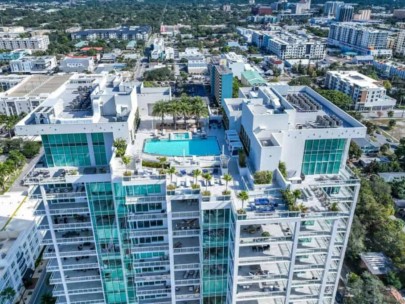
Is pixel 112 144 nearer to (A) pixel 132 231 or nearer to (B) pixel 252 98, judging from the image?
(A) pixel 132 231

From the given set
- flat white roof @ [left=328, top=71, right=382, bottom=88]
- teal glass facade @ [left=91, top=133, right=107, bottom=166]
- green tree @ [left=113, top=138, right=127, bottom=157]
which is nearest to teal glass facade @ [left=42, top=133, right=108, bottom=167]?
teal glass facade @ [left=91, top=133, right=107, bottom=166]

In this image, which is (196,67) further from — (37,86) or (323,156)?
(323,156)

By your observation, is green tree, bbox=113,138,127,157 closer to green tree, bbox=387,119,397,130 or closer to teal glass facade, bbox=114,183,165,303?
teal glass facade, bbox=114,183,165,303

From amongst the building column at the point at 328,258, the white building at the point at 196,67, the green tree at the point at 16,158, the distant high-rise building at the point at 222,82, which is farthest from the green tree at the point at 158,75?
the building column at the point at 328,258

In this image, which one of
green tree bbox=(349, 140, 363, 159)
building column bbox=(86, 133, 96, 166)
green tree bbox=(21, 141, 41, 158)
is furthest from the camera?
green tree bbox=(21, 141, 41, 158)

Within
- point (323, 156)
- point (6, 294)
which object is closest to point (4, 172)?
point (6, 294)
